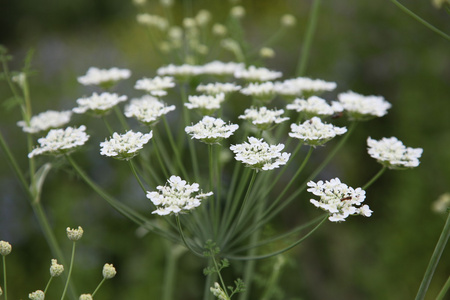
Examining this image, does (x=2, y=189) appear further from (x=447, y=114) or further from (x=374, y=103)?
(x=447, y=114)

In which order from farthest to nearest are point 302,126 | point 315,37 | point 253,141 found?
A: 1. point 315,37
2. point 302,126
3. point 253,141

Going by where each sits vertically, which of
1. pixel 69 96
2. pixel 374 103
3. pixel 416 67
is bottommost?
pixel 69 96

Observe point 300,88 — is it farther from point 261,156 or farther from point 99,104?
point 99,104

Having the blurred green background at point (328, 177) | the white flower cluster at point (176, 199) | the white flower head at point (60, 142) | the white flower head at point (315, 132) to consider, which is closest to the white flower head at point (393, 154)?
the white flower head at point (315, 132)

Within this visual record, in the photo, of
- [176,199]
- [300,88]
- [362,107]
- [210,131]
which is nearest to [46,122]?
[210,131]

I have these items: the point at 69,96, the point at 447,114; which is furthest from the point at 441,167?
the point at 69,96

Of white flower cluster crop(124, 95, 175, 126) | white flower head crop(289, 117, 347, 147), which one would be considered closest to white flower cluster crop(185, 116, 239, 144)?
white flower cluster crop(124, 95, 175, 126)

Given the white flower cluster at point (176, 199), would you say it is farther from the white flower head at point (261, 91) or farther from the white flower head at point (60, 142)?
the white flower head at point (261, 91)
